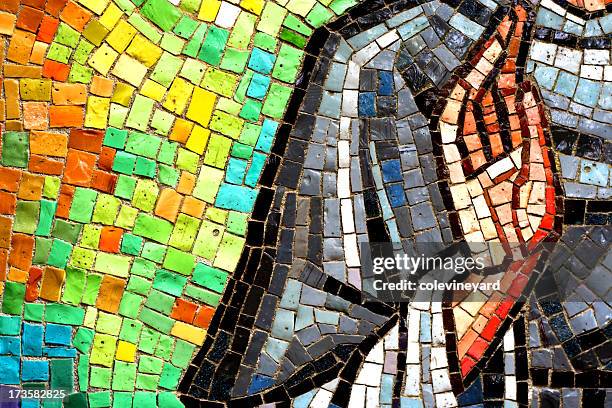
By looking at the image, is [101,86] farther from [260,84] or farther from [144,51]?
[260,84]

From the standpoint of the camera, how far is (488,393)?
364 centimetres

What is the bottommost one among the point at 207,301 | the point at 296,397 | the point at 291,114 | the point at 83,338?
the point at 296,397

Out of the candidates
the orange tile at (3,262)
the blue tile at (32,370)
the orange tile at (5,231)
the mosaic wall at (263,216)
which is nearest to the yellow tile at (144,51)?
the mosaic wall at (263,216)

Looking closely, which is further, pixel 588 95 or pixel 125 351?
pixel 588 95

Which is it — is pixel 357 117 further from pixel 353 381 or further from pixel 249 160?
pixel 353 381

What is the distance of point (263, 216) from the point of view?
3.60 meters

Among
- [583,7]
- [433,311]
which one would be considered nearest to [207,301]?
[433,311]

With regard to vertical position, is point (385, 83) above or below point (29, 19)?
below

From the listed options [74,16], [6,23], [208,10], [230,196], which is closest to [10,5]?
[6,23]

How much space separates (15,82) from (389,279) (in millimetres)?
2202

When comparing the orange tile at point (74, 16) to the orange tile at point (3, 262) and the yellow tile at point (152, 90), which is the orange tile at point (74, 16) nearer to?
the yellow tile at point (152, 90)

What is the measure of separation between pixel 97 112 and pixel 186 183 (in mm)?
593

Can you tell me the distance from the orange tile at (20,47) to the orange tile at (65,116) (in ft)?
0.97

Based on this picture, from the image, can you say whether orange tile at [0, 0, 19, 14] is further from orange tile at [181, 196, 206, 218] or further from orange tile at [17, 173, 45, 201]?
orange tile at [181, 196, 206, 218]
